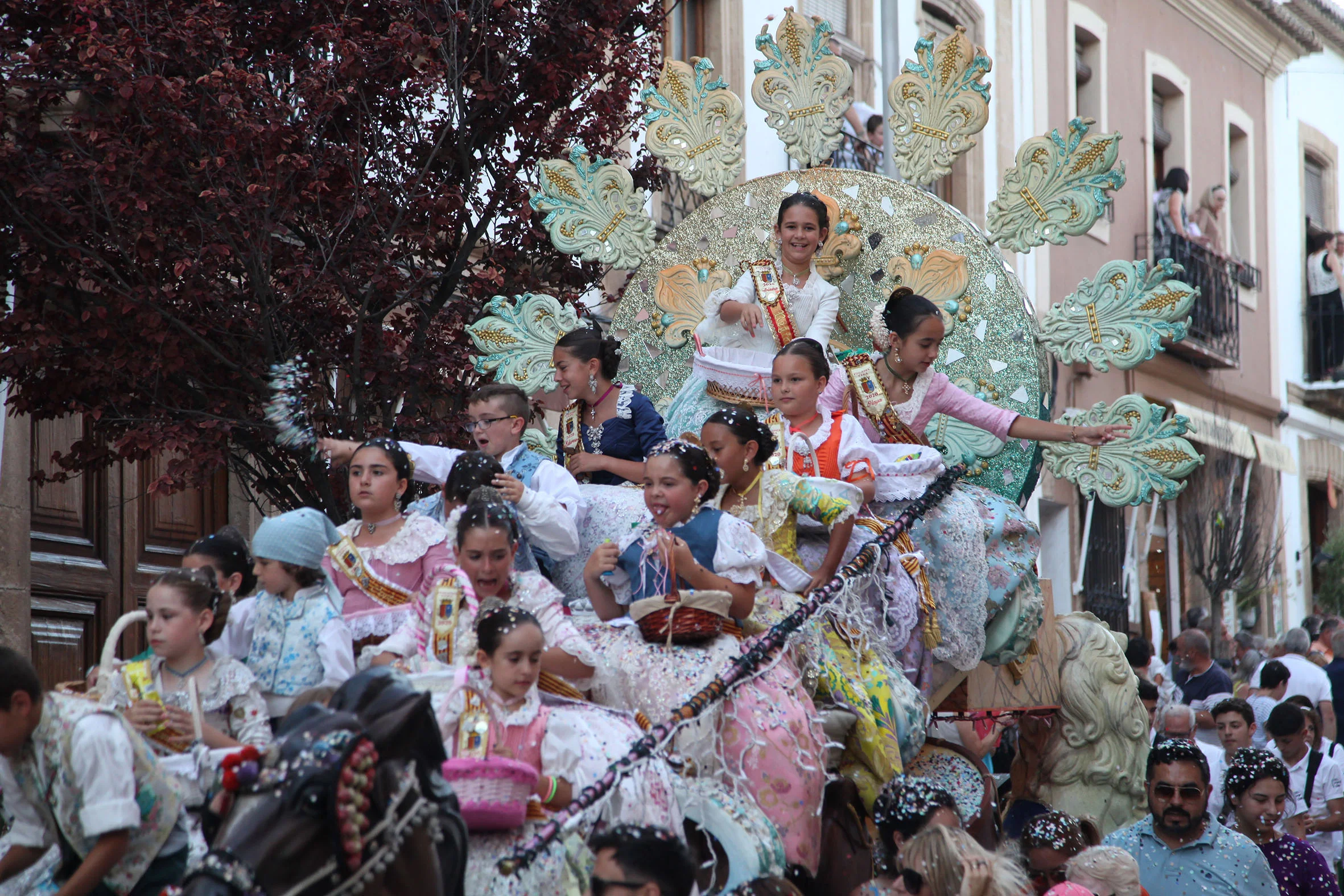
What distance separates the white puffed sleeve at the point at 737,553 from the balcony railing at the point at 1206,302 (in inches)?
593

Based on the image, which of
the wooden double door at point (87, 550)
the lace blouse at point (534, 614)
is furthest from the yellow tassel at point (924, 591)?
the wooden double door at point (87, 550)

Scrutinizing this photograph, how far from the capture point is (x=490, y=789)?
12.7 ft

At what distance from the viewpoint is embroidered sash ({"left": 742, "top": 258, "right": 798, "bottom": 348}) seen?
6.98m

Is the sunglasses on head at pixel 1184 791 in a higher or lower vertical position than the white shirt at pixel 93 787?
lower

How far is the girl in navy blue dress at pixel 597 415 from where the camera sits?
20.7 ft

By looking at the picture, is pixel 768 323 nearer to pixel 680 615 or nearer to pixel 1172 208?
pixel 680 615

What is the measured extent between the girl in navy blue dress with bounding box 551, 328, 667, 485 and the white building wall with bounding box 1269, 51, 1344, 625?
17653mm

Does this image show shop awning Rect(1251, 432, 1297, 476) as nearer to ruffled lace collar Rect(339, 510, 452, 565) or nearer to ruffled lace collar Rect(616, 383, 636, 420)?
ruffled lace collar Rect(616, 383, 636, 420)

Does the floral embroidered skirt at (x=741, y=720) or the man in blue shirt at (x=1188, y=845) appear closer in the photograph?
the floral embroidered skirt at (x=741, y=720)

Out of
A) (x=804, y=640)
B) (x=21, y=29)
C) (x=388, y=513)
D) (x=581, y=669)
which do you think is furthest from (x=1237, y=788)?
(x=21, y=29)

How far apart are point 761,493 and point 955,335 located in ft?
6.09

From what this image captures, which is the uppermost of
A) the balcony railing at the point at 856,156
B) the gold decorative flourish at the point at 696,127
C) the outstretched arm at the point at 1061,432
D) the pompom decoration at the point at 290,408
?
the balcony railing at the point at 856,156

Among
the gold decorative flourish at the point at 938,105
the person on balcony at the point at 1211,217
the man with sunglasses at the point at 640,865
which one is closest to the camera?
the man with sunglasses at the point at 640,865

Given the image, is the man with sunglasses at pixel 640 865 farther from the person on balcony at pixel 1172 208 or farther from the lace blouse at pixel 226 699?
the person on balcony at pixel 1172 208
